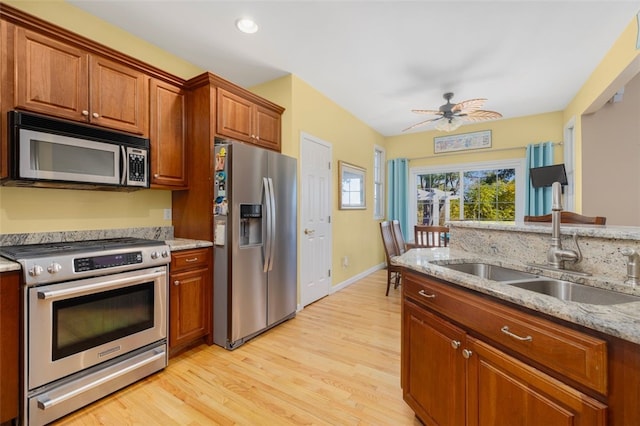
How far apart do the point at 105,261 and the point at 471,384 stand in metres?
2.13

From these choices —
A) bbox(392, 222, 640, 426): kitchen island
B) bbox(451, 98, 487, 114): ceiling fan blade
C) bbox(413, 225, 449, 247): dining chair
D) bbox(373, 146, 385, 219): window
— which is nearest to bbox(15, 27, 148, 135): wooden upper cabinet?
bbox(392, 222, 640, 426): kitchen island

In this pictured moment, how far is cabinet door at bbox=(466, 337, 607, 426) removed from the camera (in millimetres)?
824

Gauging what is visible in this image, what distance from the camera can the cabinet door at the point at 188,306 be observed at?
223cm

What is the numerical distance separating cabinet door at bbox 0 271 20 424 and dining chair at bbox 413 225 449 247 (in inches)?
153

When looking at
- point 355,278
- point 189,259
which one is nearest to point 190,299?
point 189,259

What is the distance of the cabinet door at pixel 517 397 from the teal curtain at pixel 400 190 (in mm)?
4628

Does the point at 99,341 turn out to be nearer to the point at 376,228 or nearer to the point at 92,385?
the point at 92,385

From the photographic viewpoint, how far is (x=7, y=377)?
146 cm

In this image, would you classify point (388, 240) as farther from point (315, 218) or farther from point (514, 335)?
point (514, 335)

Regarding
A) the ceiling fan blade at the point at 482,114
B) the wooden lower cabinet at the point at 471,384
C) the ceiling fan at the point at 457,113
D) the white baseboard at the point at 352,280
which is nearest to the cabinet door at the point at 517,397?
the wooden lower cabinet at the point at 471,384

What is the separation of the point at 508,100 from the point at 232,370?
15.8 feet

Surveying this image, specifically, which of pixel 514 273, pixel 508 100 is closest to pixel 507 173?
pixel 508 100

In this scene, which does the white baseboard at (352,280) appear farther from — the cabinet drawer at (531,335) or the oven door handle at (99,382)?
the cabinet drawer at (531,335)

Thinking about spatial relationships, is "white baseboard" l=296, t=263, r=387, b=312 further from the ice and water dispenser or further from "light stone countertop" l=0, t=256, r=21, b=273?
"light stone countertop" l=0, t=256, r=21, b=273
